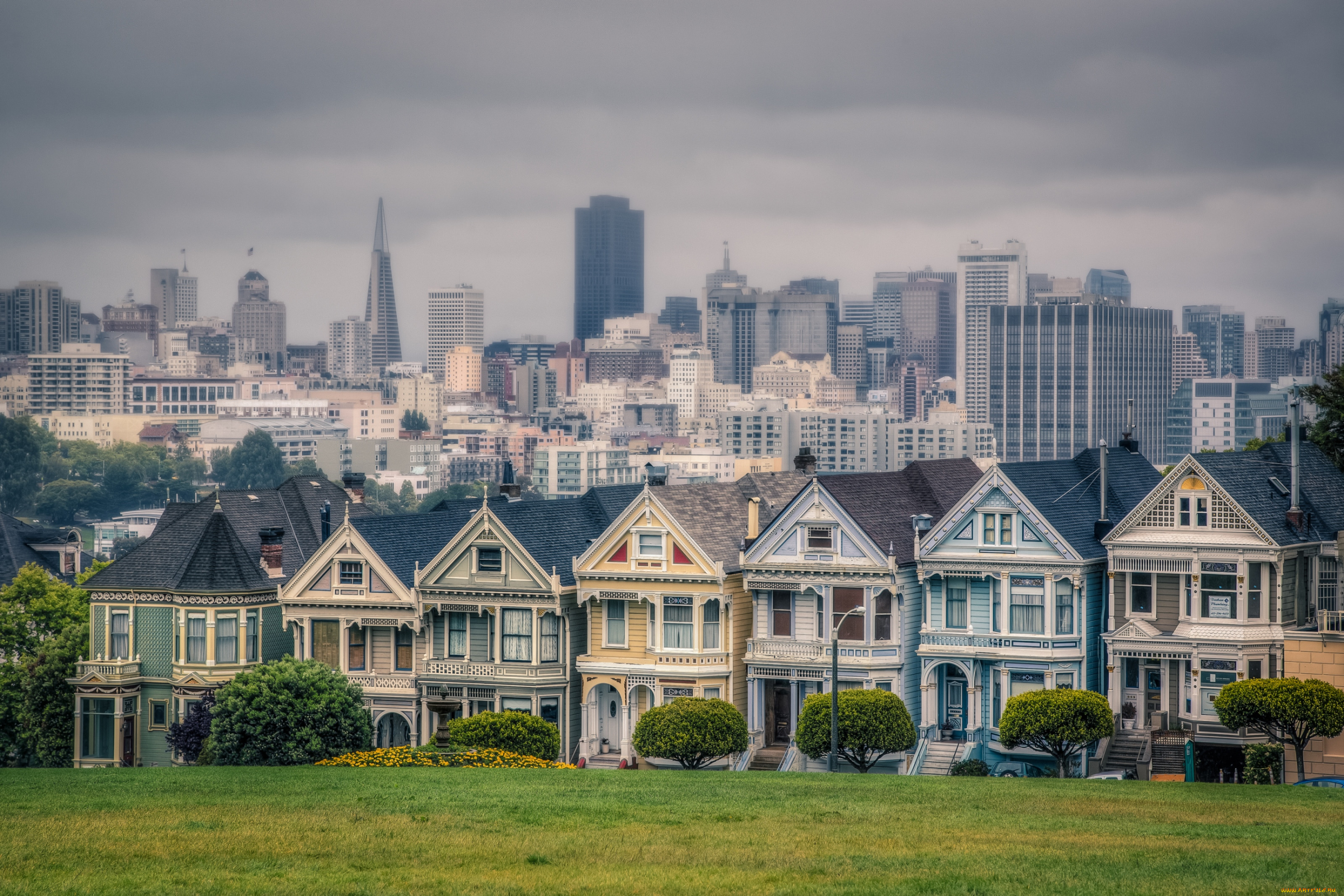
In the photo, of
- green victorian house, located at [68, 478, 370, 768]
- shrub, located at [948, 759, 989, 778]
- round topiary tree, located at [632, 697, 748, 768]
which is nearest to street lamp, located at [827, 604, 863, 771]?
round topiary tree, located at [632, 697, 748, 768]

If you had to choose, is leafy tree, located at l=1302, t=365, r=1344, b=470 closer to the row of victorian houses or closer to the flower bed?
the row of victorian houses

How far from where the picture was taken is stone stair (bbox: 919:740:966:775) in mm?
55781

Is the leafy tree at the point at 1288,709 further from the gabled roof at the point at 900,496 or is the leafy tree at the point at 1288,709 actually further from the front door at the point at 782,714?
the front door at the point at 782,714

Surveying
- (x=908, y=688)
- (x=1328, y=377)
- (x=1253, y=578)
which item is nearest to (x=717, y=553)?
(x=908, y=688)

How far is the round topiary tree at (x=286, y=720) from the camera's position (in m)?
57.8

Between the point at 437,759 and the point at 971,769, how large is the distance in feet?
46.8

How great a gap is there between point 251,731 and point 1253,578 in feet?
91.4

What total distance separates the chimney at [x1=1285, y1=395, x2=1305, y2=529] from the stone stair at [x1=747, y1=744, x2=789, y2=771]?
15.3 meters

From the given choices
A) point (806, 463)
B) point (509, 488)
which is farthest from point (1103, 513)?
point (509, 488)

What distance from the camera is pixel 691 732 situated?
56.5 metres

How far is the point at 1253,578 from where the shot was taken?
53906mm

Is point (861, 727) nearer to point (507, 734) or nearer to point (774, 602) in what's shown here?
point (774, 602)

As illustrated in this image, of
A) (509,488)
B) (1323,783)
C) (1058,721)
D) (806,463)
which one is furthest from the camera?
(509,488)

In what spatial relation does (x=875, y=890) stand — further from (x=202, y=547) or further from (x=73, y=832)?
(x=202, y=547)
